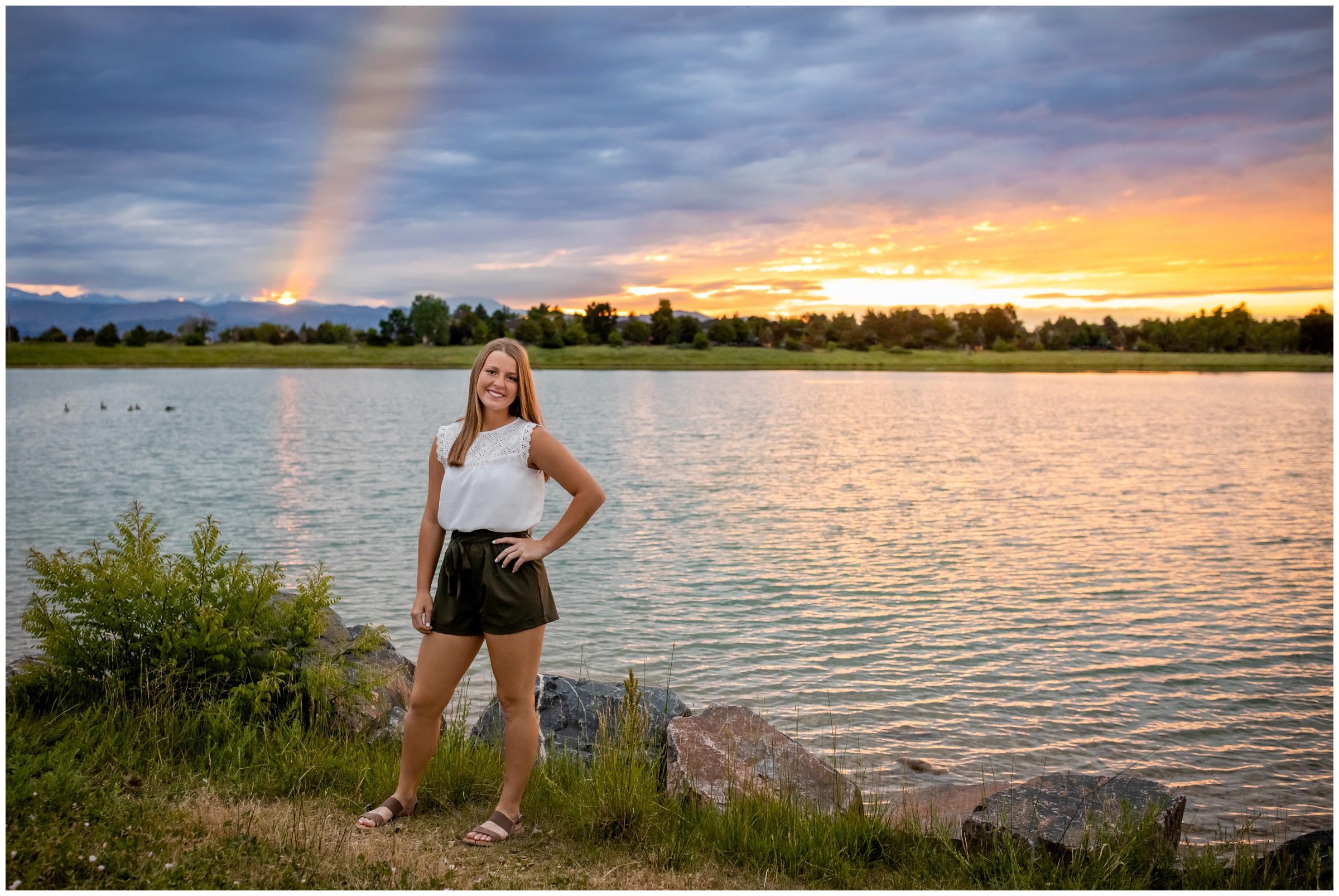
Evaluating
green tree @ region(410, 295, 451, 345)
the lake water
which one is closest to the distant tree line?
green tree @ region(410, 295, 451, 345)

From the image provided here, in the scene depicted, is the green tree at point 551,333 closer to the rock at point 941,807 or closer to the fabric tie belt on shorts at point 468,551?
the rock at point 941,807

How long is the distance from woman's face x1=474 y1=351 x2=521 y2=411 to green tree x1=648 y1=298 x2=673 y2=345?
583 feet

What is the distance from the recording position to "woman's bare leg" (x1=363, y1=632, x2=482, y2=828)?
5.07m

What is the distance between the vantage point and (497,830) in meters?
5.03

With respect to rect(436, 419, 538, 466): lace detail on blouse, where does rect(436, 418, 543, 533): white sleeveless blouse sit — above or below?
below

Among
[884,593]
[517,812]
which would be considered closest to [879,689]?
[884,593]

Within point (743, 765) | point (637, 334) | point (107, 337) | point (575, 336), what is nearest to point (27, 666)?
point (743, 765)

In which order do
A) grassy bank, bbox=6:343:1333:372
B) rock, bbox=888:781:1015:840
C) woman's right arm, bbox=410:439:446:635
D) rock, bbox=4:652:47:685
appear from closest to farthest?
woman's right arm, bbox=410:439:446:635
rock, bbox=888:781:1015:840
rock, bbox=4:652:47:685
grassy bank, bbox=6:343:1333:372

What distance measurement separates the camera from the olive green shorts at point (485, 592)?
16.2 feet

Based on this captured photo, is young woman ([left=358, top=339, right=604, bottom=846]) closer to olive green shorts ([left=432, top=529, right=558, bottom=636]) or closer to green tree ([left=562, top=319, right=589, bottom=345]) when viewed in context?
olive green shorts ([left=432, top=529, right=558, bottom=636])

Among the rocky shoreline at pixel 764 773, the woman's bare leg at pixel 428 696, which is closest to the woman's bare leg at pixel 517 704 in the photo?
the woman's bare leg at pixel 428 696

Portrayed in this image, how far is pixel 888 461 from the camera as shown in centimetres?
3197

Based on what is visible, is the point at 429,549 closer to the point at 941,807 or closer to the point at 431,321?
the point at 941,807

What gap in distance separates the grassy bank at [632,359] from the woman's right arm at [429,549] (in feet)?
461
